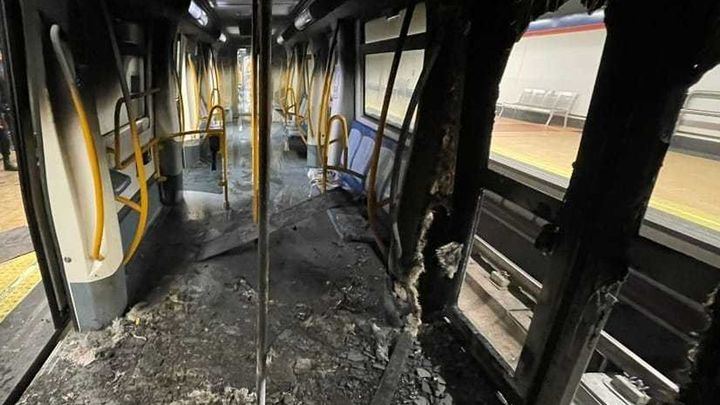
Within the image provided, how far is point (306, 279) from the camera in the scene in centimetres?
258

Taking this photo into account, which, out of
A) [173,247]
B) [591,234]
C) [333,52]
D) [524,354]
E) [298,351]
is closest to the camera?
→ [591,234]

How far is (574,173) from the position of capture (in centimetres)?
125

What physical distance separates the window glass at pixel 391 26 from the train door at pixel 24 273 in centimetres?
238

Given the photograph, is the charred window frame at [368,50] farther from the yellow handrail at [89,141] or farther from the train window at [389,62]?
the yellow handrail at [89,141]

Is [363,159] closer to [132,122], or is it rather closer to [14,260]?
[132,122]

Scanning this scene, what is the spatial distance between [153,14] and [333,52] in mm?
2021

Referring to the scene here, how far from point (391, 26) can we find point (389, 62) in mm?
333

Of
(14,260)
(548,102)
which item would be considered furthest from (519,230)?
(548,102)

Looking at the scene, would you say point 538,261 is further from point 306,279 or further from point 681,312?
point 306,279

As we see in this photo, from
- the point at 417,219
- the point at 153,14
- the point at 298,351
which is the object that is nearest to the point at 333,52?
the point at 153,14

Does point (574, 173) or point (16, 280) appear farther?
point (16, 280)

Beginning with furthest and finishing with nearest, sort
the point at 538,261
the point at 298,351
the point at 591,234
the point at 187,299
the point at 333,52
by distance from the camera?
the point at 333,52
the point at 538,261
the point at 187,299
the point at 298,351
the point at 591,234

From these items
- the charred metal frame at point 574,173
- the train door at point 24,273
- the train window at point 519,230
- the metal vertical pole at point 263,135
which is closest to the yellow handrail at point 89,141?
the train door at point 24,273

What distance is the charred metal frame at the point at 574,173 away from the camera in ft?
3.16
